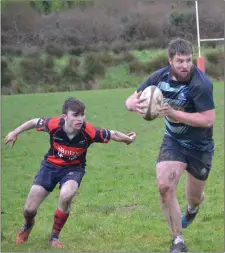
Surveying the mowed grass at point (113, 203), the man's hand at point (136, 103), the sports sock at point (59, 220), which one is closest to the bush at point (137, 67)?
the mowed grass at point (113, 203)

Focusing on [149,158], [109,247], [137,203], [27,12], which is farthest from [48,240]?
[27,12]

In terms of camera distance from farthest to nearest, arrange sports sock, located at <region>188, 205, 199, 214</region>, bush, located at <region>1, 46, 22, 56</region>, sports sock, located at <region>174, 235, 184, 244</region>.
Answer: bush, located at <region>1, 46, 22, 56</region> → sports sock, located at <region>188, 205, 199, 214</region> → sports sock, located at <region>174, 235, 184, 244</region>

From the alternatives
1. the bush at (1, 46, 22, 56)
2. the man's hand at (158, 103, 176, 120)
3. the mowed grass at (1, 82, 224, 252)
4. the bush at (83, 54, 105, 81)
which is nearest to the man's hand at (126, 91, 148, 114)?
the man's hand at (158, 103, 176, 120)

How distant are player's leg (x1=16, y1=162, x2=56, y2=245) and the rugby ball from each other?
144cm

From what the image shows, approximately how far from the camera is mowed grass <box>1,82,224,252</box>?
727cm

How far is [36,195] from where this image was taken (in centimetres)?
723

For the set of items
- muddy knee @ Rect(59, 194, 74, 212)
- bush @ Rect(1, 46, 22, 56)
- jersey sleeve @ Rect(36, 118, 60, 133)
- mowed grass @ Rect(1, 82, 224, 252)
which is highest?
jersey sleeve @ Rect(36, 118, 60, 133)

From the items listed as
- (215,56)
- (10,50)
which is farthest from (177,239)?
(215,56)

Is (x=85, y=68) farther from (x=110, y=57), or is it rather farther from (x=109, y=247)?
(x=109, y=247)

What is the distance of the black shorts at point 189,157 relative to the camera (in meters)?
6.90

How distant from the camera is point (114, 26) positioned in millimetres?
36688

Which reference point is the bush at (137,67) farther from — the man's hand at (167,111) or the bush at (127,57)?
the man's hand at (167,111)

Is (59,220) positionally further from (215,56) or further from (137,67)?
(137,67)

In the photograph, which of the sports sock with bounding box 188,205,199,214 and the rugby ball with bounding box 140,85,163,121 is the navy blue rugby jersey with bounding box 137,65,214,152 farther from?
the sports sock with bounding box 188,205,199,214
